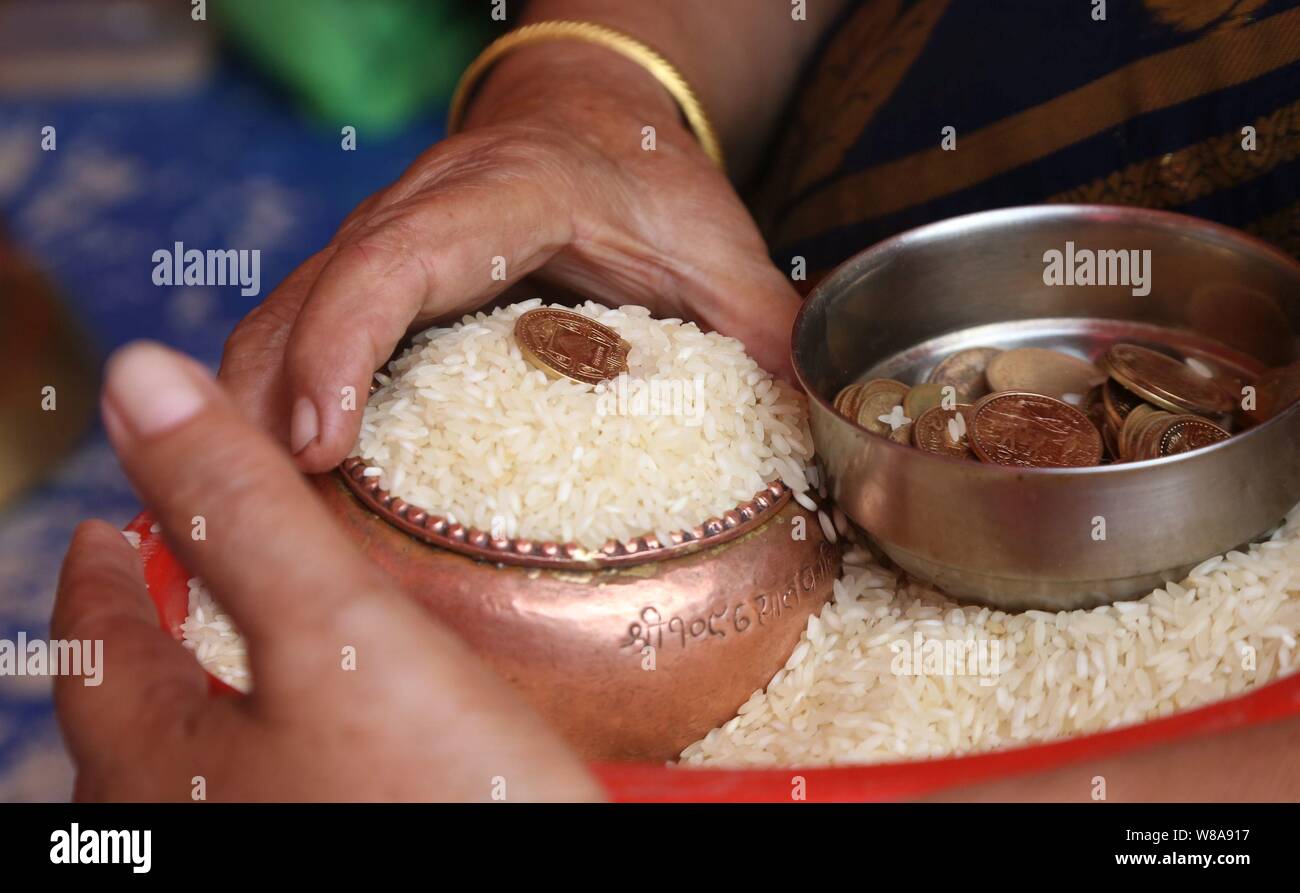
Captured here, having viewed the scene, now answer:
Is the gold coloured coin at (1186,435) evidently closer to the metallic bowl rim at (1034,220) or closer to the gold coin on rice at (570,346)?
the metallic bowl rim at (1034,220)

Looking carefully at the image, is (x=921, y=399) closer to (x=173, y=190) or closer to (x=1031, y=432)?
(x=1031, y=432)

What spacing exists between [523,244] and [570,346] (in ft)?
0.41

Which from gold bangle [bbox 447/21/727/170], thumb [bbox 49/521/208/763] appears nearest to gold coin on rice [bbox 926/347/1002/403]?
gold bangle [bbox 447/21/727/170]

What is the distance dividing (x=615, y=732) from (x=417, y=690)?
0.35 meters

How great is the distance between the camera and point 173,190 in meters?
2.56

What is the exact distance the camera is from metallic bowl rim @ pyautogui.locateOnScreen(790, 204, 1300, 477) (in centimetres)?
88

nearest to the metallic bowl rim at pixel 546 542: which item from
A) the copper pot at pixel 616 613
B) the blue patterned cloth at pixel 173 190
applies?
the copper pot at pixel 616 613

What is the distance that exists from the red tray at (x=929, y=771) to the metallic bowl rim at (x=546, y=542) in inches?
7.5

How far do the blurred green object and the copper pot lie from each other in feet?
5.46

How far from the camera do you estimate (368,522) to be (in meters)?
0.98

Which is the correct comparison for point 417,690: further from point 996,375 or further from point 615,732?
point 996,375

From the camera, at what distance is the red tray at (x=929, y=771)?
78 cm

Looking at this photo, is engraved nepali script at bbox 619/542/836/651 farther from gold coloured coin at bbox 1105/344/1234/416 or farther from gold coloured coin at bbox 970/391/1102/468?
gold coloured coin at bbox 1105/344/1234/416

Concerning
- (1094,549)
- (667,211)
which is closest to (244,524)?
(1094,549)
